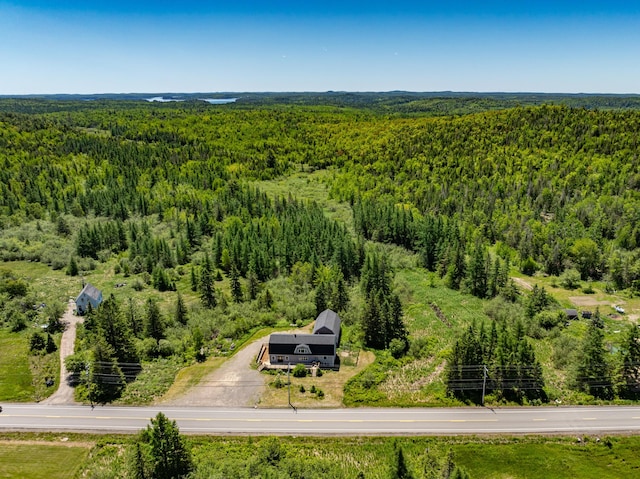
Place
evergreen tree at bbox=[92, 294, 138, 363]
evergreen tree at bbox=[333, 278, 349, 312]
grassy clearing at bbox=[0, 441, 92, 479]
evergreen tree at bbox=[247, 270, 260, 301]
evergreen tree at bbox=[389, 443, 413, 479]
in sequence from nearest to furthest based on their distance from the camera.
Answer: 1. evergreen tree at bbox=[389, 443, 413, 479]
2. grassy clearing at bbox=[0, 441, 92, 479]
3. evergreen tree at bbox=[92, 294, 138, 363]
4. evergreen tree at bbox=[333, 278, 349, 312]
5. evergreen tree at bbox=[247, 270, 260, 301]

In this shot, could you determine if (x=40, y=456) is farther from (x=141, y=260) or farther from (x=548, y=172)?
(x=548, y=172)

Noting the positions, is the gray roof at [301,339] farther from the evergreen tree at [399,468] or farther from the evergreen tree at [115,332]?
the evergreen tree at [399,468]

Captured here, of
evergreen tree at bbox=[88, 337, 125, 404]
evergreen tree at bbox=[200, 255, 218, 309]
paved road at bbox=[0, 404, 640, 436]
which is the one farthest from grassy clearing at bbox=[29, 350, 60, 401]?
evergreen tree at bbox=[200, 255, 218, 309]

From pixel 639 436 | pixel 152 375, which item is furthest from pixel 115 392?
pixel 639 436

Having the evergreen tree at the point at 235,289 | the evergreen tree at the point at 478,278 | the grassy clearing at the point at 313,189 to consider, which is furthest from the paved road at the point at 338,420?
the grassy clearing at the point at 313,189

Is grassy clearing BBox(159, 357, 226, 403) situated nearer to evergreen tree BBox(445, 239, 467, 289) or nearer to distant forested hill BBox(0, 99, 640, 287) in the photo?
evergreen tree BBox(445, 239, 467, 289)

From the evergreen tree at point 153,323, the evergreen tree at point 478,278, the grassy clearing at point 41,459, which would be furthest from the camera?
the evergreen tree at point 478,278

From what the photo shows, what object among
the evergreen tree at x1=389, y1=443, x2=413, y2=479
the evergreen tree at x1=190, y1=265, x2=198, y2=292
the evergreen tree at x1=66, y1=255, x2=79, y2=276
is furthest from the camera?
the evergreen tree at x1=66, y1=255, x2=79, y2=276
